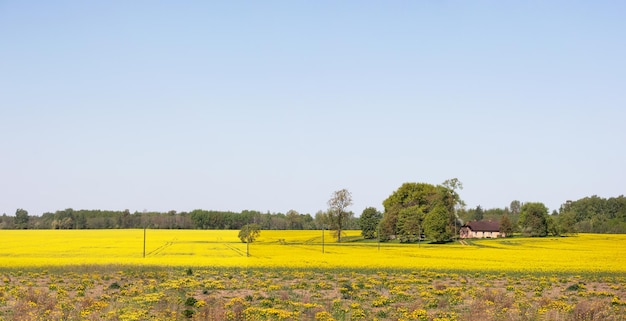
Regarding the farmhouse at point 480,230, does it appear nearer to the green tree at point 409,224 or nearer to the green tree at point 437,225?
the green tree at point 409,224

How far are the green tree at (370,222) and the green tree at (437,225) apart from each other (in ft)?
46.7

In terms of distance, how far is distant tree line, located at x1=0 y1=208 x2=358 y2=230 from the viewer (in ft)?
561

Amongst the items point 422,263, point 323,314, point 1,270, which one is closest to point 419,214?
point 422,263

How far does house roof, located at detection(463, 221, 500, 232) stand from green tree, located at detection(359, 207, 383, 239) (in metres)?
37.1

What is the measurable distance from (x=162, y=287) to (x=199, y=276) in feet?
27.1

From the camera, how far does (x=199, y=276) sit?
4478 centimetres

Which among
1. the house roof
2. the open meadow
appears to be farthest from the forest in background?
the open meadow

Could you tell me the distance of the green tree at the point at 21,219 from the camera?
6539 inches

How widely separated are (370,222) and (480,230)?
1597 inches

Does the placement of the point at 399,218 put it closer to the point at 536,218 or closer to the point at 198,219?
the point at 536,218

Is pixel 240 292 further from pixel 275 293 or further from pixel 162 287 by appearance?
pixel 162 287

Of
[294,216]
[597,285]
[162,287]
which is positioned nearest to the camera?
[162,287]

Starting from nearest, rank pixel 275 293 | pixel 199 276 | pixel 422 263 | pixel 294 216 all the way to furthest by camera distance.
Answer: pixel 275 293 → pixel 199 276 → pixel 422 263 → pixel 294 216

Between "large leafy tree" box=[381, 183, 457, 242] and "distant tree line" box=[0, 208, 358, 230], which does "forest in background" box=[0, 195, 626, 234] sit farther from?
"large leafy tree" box=[381, 183, 457, 242]
